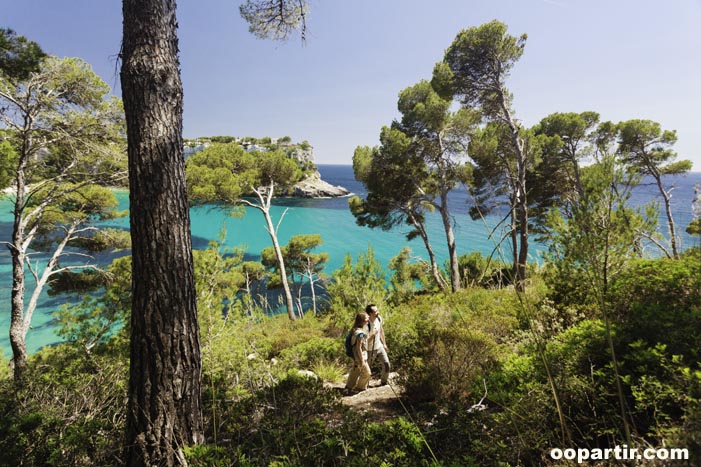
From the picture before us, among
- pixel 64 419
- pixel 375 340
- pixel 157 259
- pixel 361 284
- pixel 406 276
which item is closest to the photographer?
pixel 157 259

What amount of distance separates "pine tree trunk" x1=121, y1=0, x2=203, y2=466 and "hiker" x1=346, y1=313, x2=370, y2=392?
228cm

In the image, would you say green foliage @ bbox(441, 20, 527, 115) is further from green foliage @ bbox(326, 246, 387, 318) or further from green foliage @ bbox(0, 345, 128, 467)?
green foliage @ bbox(0, 345, 128, 467)

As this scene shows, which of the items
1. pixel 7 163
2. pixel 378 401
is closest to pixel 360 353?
pixel 378 401

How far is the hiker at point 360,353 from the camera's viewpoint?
407 cm

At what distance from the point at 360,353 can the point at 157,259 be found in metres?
2.88

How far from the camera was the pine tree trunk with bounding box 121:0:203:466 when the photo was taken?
1.98 metres

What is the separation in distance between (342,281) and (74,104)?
23.2ft

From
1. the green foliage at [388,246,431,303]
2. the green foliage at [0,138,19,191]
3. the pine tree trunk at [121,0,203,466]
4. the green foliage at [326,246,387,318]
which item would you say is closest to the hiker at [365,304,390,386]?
the green foliage at [326,246,387,318]

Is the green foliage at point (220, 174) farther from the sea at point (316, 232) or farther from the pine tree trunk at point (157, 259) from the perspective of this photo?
Result: the pine tree trunk at point (157, 259)

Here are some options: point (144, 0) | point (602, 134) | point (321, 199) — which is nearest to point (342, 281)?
point (144, 0)

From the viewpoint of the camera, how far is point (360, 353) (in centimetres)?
406

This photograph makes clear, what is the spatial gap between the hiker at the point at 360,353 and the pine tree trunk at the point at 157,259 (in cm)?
228

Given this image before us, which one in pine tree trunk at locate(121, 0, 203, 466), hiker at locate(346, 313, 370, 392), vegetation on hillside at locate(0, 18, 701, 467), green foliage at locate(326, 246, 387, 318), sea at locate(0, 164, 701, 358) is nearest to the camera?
vegetation on hillside at locate(0, 18, 701, 467)

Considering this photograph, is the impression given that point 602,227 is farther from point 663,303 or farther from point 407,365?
point 407,365
